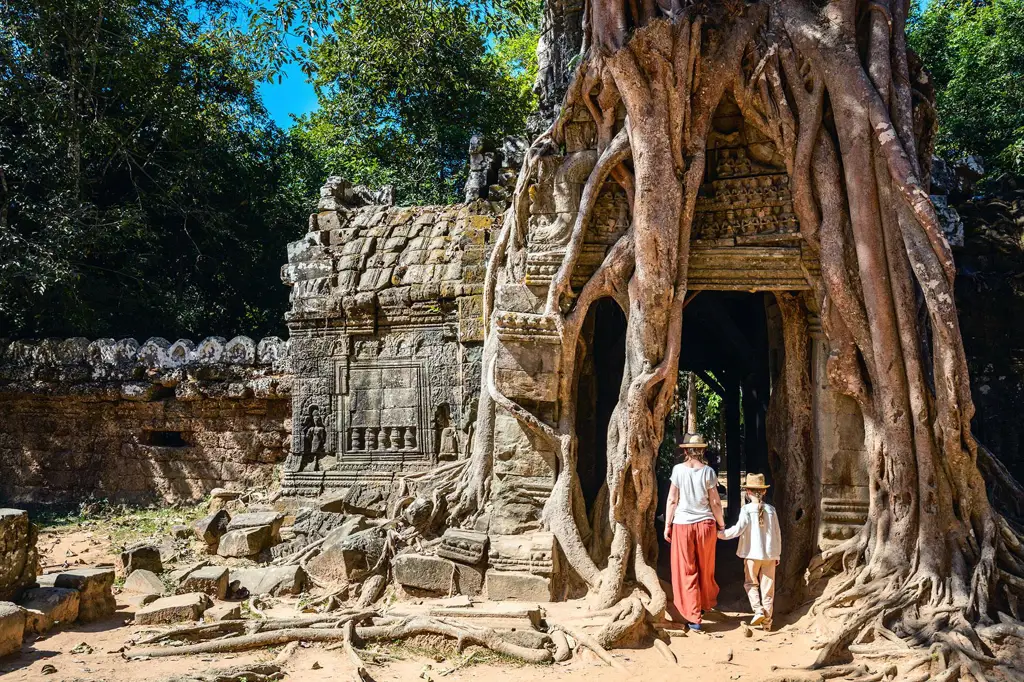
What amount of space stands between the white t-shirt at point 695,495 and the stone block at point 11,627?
430cm

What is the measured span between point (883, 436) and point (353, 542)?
4080 millimetres

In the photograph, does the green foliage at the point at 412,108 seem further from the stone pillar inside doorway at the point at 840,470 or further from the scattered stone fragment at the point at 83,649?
the scattered stone fragment at the point at 83,649

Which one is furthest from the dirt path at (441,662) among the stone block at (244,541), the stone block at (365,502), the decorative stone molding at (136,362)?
the decorative stone molding at (136,362)

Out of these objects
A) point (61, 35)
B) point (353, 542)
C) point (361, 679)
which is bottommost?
point (361, 679)

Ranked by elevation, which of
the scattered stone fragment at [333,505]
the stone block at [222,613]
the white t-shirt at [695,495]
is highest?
the white t-shirt at [695,495]

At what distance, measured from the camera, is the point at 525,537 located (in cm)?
588

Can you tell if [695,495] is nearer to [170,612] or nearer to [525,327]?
[525,327]

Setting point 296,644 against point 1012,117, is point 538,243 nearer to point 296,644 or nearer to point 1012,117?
point 296,644

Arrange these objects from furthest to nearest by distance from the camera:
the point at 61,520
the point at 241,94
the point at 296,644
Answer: the point at 241,94
the point at 61,520
the point at 296,644

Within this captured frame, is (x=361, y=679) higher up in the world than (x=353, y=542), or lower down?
lower down

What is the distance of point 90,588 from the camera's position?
5742mm

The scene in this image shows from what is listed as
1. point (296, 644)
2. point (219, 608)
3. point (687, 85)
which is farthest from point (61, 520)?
point (687, 85)

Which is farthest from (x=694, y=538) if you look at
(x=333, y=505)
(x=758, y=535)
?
(x=333, y=505)

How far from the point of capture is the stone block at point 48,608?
530cm
